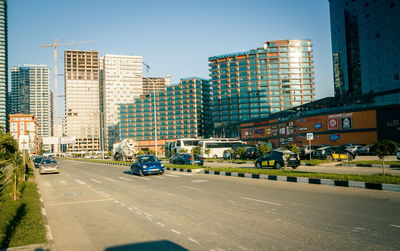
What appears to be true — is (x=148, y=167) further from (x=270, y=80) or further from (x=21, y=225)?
(x=270, y=80)

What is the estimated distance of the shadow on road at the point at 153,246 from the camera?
601cm

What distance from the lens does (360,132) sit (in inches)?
1820

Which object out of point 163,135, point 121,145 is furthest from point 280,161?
point 163,135

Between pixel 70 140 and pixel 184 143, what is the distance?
60.5m

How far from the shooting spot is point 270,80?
127 metres

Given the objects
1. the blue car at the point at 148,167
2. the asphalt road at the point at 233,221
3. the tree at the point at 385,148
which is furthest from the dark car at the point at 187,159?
the asphalt road at the point at 233,221

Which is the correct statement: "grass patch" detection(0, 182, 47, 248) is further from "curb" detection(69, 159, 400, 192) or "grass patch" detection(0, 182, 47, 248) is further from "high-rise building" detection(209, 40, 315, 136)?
"high-rise building" detection(209, 40, 315, 136)

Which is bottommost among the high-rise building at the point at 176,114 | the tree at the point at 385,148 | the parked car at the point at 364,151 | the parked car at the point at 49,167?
the parked car at the point at 49,167

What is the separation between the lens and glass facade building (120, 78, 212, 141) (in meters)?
147

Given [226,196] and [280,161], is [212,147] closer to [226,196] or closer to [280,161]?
[280,161]

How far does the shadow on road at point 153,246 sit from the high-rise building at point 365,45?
103 meters

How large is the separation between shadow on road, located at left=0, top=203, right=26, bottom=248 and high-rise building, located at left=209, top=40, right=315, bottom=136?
115116 mm

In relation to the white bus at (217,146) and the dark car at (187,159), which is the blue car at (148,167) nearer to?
the dark car at (187,159)

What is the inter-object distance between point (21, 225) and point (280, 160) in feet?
62.8
